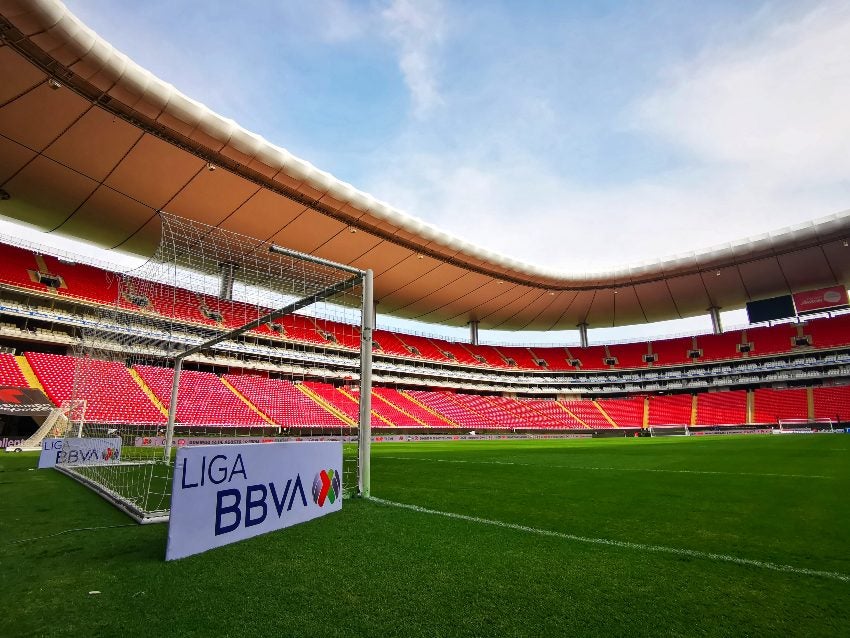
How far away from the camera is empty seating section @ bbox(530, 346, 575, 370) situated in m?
51.0

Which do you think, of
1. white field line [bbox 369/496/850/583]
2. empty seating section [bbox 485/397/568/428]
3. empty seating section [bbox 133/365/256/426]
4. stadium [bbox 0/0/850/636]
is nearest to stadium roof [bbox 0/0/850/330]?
stadium [bbox 0/0/850/636]

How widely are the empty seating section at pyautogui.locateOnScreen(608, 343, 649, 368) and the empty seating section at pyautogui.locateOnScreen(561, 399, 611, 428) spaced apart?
21.7 feet

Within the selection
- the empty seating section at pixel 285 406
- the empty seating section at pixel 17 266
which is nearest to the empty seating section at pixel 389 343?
the empty seating section at pixel 285 406

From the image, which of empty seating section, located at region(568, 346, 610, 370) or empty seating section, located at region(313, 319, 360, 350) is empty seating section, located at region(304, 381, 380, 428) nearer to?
empty seating section, located at region(313, 319, 360, 350)

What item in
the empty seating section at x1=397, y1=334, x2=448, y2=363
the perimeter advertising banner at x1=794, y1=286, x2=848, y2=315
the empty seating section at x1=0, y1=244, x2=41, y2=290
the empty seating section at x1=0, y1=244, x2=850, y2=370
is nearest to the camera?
the empty seating section at x1=0, y1=244, x2=41, y2=290

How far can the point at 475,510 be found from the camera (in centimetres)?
508

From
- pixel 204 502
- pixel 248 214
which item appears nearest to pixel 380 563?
pixel 204 502

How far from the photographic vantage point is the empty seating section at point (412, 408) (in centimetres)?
3497

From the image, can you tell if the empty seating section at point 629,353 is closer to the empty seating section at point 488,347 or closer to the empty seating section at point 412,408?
the empty seating section at point 488,347

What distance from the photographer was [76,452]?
10258 mm

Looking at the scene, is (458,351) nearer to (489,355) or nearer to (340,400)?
(489,355)

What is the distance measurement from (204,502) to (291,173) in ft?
67.8

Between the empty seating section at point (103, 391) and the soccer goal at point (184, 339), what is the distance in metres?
0.07

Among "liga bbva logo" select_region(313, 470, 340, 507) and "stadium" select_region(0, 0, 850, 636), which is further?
"liga bbva logo" select_region(313, 470, 340, 507)
